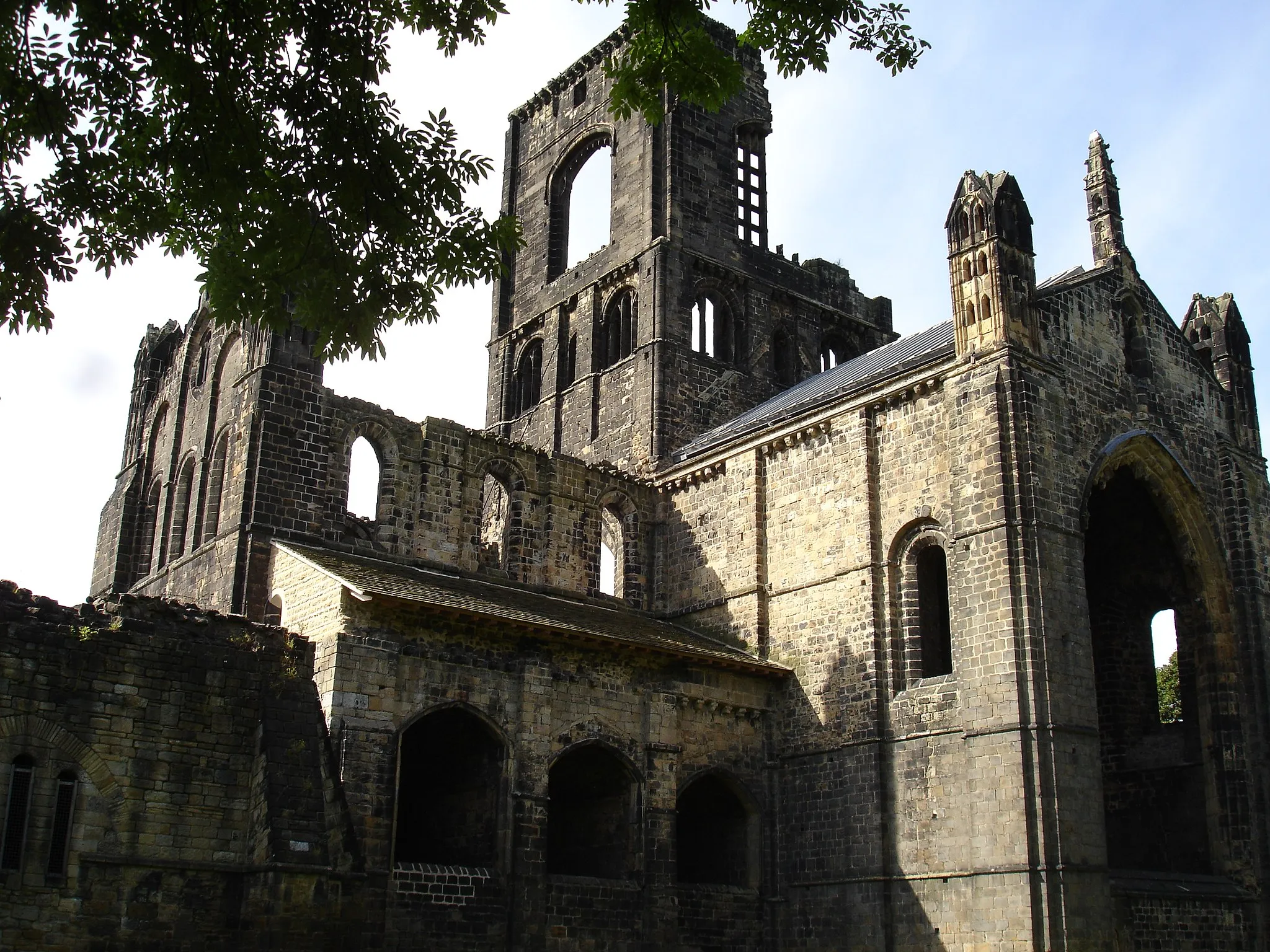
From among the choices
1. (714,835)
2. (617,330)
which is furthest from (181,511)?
(714,835)

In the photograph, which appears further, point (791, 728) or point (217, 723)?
point (791, 728)

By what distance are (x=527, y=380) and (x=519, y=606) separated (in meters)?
13.9

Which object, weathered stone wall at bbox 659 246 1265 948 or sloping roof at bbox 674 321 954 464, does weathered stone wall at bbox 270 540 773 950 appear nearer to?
weathered stone wall at bbox 659 246 1265 948

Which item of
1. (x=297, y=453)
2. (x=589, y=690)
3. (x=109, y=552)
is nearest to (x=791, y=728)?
(x=589, y=690)

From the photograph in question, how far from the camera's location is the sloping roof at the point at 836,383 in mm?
24375

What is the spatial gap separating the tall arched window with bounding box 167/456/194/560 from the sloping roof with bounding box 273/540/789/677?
5.05 m

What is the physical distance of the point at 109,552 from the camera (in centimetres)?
2922

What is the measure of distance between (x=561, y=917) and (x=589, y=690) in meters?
3.68

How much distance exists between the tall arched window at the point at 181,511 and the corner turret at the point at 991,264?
1557 cm

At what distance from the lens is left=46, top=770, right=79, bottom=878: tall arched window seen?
16750 millimetres

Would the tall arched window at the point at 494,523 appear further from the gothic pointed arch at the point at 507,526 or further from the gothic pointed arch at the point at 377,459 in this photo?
the gothic pointed arch at the point at 377,459

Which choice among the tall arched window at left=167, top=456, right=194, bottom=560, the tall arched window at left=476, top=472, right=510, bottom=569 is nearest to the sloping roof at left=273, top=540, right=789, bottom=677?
the tall arched window at left=476, top=472, right=510, bottom=569

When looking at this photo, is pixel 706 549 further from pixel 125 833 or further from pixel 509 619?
pixel 125 833

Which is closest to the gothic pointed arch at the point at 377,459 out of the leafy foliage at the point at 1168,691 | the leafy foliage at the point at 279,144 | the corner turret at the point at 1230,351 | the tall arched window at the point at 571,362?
the tall arched window at the point at 571,362
